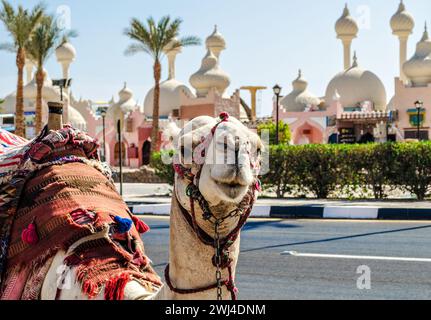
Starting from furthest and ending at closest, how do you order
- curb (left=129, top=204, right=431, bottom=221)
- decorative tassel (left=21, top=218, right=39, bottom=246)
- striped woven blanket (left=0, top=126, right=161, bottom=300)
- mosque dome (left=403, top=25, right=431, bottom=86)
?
mosque dome (left=403, top=25, right=431, bottom=86) → curb (left=129, top=204, right=431, bottom=221) → decorative tassel (left=21, top=218, right=39, bottom=246) → striped woven blanket (left=0, top=126, right=161, bottom=300)

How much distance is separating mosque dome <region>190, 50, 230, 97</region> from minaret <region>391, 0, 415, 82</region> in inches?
528

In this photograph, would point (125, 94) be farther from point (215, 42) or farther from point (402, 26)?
point (402, 26)

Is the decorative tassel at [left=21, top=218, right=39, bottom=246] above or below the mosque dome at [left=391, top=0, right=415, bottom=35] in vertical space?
below

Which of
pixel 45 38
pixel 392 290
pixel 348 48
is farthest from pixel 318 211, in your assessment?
pixel 348 48

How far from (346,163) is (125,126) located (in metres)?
31.9

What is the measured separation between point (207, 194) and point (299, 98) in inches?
2282

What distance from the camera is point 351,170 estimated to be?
20938 mm

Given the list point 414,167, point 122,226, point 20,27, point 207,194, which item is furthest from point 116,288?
point 20,27

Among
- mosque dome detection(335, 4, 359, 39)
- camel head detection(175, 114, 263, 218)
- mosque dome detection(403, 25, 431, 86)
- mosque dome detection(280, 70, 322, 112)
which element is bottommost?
camel head detection(175, 114, 263, 218)

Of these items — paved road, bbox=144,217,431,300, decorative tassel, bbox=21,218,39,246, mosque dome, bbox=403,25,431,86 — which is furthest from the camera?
mosque dome, bbox=403,25,431,86

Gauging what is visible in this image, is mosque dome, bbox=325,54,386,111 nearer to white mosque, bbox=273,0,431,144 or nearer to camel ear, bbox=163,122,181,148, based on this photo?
white mosque, bbox=273,0,431,144

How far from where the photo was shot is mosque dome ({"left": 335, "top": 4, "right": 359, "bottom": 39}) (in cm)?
6188

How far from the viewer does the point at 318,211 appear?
1680 centimetres

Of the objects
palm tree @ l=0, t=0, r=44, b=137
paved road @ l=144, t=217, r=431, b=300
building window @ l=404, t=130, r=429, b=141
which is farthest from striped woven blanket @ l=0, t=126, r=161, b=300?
building window @ l=404, t=130, r=429, b=141
